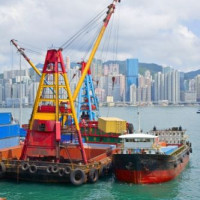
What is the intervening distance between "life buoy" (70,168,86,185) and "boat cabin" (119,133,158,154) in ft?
12.9

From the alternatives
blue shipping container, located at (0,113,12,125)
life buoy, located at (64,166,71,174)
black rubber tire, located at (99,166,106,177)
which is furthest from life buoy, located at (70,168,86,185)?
blue shipping container, located at (0,113,12,125)

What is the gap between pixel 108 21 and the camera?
3466 cm

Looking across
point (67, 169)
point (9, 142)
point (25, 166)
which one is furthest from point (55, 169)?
point (9, 142)

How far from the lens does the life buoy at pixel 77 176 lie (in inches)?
1033

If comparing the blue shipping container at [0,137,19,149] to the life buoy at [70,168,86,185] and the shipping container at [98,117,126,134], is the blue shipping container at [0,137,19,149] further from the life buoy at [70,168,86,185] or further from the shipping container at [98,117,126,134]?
the life buoy at [70,168,86,185]

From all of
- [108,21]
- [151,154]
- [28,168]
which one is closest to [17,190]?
[28,168]

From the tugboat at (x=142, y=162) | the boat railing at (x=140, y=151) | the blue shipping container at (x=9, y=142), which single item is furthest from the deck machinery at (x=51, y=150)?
the blue shipping container at (x=9, y=142)

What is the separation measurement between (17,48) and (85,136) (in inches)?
645

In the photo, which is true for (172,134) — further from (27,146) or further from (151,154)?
(27,146)

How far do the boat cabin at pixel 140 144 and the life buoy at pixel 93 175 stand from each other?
2665 mm

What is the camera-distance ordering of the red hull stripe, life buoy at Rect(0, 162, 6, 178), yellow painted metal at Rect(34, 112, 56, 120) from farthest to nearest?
1. yellow painted metal at Rect(34, 112, 56, 120)
2. life buoy at Rect(0, 162, 6, 178)
3. the red hull stripe

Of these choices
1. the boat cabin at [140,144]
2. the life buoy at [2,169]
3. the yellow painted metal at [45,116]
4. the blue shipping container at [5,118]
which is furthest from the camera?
the blue shipping container at [5,118]

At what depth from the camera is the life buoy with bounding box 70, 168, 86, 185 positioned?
26.2 m

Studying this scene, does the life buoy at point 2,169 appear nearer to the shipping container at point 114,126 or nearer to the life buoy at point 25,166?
the life buoy at point 25,166
